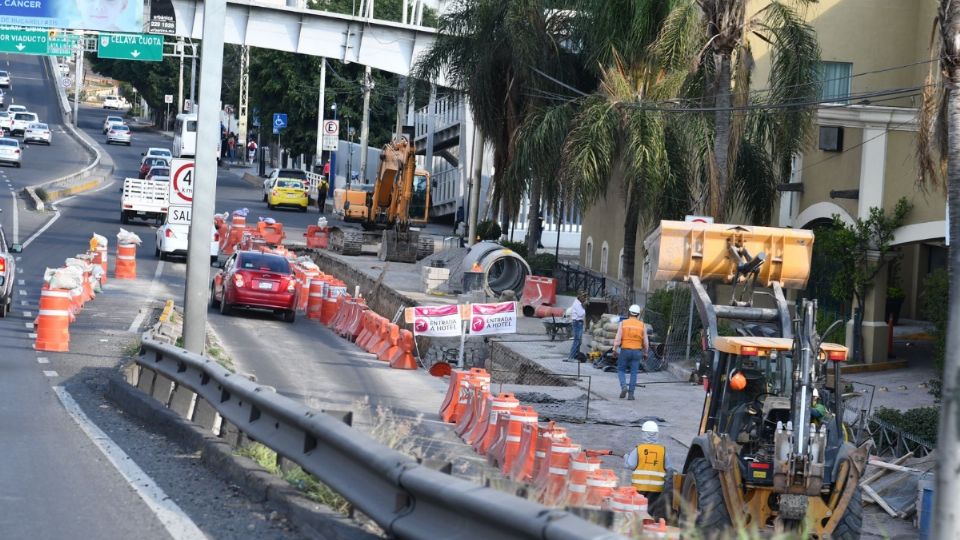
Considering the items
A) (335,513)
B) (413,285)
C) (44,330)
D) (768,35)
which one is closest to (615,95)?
(768,35)

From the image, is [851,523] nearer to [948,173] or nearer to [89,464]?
[948,173]

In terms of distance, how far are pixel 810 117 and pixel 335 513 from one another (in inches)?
834

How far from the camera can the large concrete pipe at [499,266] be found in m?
38.2

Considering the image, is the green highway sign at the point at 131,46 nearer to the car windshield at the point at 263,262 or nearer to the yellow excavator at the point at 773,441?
the car windshield at the point at 263,262

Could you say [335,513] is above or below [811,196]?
below

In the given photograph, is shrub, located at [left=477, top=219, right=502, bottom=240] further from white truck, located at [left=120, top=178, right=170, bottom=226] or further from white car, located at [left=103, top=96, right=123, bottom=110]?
white car, located at [left=103, top=96, right=123, bottom=110]

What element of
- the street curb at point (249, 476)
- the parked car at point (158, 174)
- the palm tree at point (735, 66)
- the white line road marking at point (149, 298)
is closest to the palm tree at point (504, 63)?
the palm tree at point (735, 66)

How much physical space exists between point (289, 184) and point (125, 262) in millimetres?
28383

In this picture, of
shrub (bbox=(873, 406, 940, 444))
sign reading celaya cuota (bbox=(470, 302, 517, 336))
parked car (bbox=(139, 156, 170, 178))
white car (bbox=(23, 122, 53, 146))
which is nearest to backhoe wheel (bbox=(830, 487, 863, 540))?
shrub (bbox=(873, 406, 940, 444))

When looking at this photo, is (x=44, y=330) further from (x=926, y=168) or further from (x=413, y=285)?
(x=413, y=285)

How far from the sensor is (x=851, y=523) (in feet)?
40.0

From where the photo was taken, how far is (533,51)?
3853 cm

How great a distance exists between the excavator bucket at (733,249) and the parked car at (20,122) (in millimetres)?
80932

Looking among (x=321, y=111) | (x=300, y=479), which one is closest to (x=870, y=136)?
(x=300, y=479)
